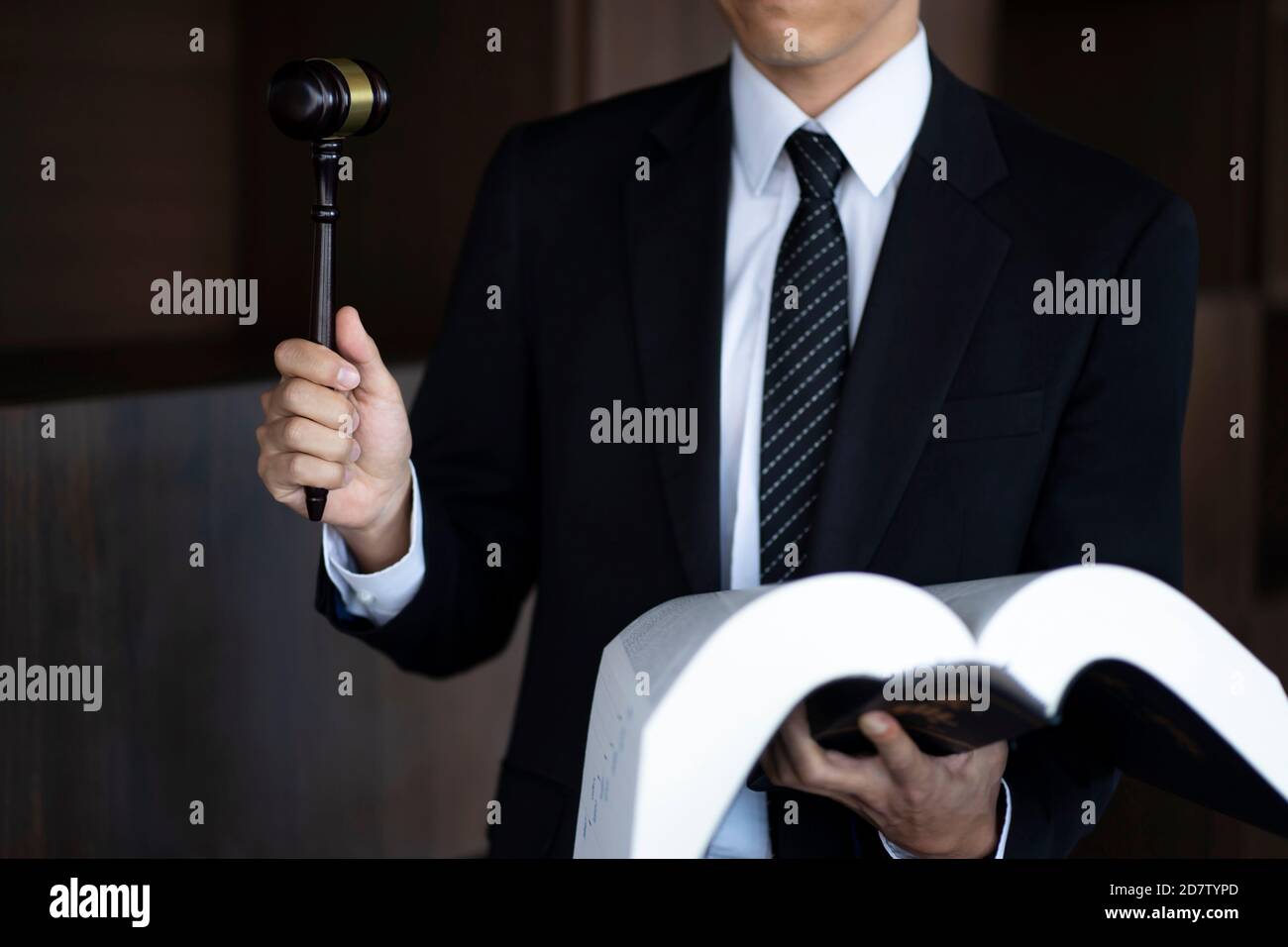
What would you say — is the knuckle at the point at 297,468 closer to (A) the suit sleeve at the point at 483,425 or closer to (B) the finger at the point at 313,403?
(B) the finger at the point at 313,403

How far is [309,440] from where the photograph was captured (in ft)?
2.93

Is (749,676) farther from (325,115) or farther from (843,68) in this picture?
(843,68)

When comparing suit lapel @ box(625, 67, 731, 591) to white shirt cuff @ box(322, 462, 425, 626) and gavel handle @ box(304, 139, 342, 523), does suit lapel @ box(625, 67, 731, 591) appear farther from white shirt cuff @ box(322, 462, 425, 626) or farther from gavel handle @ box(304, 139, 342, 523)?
gavel handle @ box(304, 139, 342, 523)

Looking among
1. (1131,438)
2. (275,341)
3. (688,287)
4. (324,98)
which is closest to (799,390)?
(688,287)

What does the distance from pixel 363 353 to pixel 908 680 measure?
0.45 m

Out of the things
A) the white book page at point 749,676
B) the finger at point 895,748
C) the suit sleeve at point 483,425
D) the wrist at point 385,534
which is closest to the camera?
the white book page at point 749,676

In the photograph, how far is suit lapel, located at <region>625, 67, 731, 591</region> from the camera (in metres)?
1.12

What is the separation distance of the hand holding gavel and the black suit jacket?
132 mm

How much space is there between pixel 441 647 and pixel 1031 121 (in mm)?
749

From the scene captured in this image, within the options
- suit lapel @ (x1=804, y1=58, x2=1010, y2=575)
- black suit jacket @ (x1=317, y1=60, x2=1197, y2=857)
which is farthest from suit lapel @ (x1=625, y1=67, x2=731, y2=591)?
suit lapel @ (x1=804, y1=58, x2=1010, y2=575)

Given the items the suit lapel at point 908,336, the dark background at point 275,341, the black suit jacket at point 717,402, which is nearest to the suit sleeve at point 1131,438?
the black suit jacket at point 717,402

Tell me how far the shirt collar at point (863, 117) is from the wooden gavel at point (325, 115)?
45 cm

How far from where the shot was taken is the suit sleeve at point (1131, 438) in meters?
1.11
